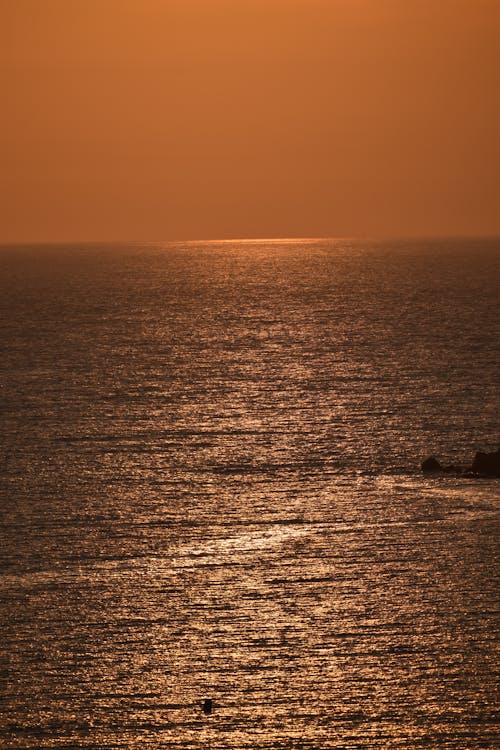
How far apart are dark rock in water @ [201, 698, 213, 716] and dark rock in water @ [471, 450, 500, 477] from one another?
44.6m

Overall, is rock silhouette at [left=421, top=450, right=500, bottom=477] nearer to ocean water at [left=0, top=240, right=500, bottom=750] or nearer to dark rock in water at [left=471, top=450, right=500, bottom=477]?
dark rock in water at [left=471, top=450, right=500, bottom=477]

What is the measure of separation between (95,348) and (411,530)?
110791 millimetres

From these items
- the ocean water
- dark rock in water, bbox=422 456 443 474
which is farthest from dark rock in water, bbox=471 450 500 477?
dark rock in water, bbox=422 456 443 474

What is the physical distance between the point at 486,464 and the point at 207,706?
150 feet

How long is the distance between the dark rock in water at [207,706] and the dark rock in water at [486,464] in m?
44.6

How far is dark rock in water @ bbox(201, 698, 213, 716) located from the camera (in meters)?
51.6

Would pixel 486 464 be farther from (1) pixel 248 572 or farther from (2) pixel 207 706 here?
(2) pixel 207 706

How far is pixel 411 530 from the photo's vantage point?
252 ft


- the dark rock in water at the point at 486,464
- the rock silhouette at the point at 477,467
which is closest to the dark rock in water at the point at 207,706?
the rock silhouette at the point at 477,467

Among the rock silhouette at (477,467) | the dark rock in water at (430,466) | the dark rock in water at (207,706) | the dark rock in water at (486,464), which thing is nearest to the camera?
the dark rock in water at (207,706)

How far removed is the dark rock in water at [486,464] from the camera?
9162 cm

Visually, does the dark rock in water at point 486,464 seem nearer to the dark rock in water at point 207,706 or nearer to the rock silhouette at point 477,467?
the rock silhouette at point 477,467

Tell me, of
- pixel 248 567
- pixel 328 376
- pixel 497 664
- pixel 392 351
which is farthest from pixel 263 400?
pixel 497 664

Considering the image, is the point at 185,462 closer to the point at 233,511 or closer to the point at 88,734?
the point at 233,511
